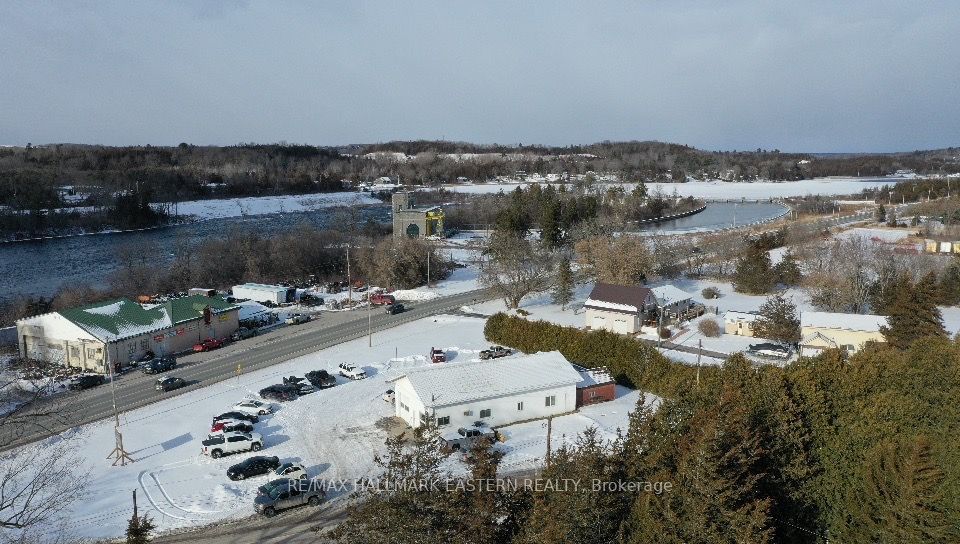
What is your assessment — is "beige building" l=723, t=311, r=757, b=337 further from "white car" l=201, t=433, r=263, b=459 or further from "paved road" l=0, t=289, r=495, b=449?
"white car" l=201, t=433, r=263, b=459

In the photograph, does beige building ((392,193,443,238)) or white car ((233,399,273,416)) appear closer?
white car ((233,399,273,416))

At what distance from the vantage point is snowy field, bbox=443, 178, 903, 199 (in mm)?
83312

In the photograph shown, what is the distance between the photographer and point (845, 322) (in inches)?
783

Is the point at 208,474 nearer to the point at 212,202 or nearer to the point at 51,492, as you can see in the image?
the point at 51,492

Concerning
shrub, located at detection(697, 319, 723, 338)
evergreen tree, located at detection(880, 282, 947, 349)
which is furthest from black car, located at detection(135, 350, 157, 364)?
evergreen tree, located at detection(880, 282, 947, 349)

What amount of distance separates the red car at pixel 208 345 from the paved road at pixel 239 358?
30 centimetres

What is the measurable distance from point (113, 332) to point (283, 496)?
1093 centimetres

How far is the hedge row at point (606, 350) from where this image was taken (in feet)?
55.5

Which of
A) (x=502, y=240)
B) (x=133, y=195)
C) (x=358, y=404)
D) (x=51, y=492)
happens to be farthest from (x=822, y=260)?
(x=133, y=195)

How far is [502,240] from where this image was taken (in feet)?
92.2

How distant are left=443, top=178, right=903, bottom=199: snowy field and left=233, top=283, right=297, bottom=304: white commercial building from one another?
51.6m

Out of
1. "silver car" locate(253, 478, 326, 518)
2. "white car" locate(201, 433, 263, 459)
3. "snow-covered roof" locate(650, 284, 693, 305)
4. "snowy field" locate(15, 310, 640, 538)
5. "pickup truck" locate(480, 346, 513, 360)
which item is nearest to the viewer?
"silver car" locate(253, 478, 326, 518)

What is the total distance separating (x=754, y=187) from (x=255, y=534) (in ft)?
315

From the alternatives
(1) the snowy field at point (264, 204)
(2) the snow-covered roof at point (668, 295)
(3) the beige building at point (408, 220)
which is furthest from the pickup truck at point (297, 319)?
A: (1) the snowy field at point (264, 204)
